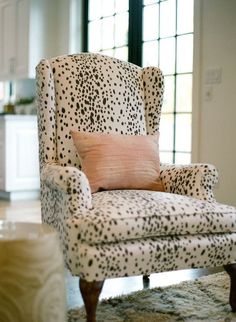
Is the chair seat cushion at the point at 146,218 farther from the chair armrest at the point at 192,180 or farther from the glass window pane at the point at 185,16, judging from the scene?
the glass window pane at the point at 185,16

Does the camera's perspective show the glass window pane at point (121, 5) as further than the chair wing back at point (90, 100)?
Yes

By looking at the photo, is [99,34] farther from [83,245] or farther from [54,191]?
[83,245]

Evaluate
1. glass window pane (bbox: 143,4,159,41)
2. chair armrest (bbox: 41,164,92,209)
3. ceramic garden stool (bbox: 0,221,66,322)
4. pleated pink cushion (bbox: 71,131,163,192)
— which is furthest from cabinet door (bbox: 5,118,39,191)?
ceramic garden stool (bbox: 0,221,66,322)

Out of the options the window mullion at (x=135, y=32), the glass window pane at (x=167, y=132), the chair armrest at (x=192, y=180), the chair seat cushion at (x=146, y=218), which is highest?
the window mullion at (x=135, y=32)

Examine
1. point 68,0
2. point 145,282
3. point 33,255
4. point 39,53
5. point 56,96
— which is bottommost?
point 145,282

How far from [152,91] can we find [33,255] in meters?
1.58

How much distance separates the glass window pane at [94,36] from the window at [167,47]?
0.60ft

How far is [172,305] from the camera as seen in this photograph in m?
1.85

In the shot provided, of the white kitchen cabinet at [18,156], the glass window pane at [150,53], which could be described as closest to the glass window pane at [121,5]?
the glass window pane at [150,53]

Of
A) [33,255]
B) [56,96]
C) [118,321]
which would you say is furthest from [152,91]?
[33,255]

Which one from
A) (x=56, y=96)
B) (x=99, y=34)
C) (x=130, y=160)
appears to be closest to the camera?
(x=130, y=160)

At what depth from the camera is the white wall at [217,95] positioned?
10.9ft

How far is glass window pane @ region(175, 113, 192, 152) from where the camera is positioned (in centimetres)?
386

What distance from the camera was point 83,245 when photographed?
1530 mm
